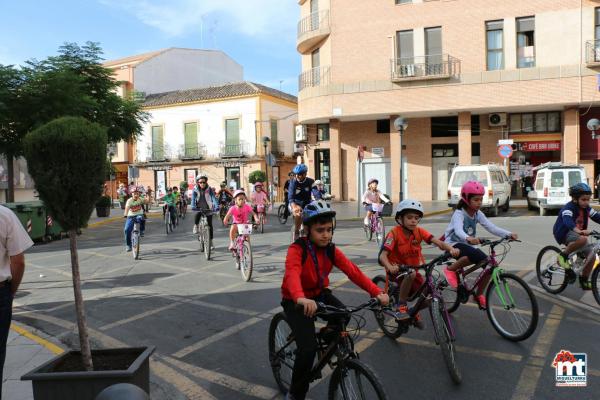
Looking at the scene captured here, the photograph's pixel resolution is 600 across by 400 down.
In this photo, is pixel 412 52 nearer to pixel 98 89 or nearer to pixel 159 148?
pixel 98 89

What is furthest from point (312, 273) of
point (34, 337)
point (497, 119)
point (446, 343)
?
point (497, 119)

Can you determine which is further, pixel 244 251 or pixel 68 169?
pixel 244 251

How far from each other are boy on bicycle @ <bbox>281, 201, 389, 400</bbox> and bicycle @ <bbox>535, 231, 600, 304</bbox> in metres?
4.01

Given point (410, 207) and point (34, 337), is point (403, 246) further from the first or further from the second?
point (34, 337)

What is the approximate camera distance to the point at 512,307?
490 centimetres

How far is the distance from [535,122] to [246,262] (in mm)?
23914

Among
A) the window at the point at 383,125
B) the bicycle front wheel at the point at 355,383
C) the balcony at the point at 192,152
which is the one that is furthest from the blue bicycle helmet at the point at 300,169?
the balcony at the point at 192,152

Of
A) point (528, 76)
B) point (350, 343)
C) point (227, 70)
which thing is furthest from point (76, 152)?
point (227, 70)

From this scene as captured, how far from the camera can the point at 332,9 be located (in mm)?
28000

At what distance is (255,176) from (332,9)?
14102 millimetres

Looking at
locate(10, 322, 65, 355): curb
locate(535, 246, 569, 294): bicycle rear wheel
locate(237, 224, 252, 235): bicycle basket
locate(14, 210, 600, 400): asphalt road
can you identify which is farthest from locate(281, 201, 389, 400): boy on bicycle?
locate(237, 224, 252, 235): bicycle basket

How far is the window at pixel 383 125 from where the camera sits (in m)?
29.8

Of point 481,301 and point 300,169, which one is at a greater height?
point 300,169

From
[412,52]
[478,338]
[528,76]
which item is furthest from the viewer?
[412,52]
